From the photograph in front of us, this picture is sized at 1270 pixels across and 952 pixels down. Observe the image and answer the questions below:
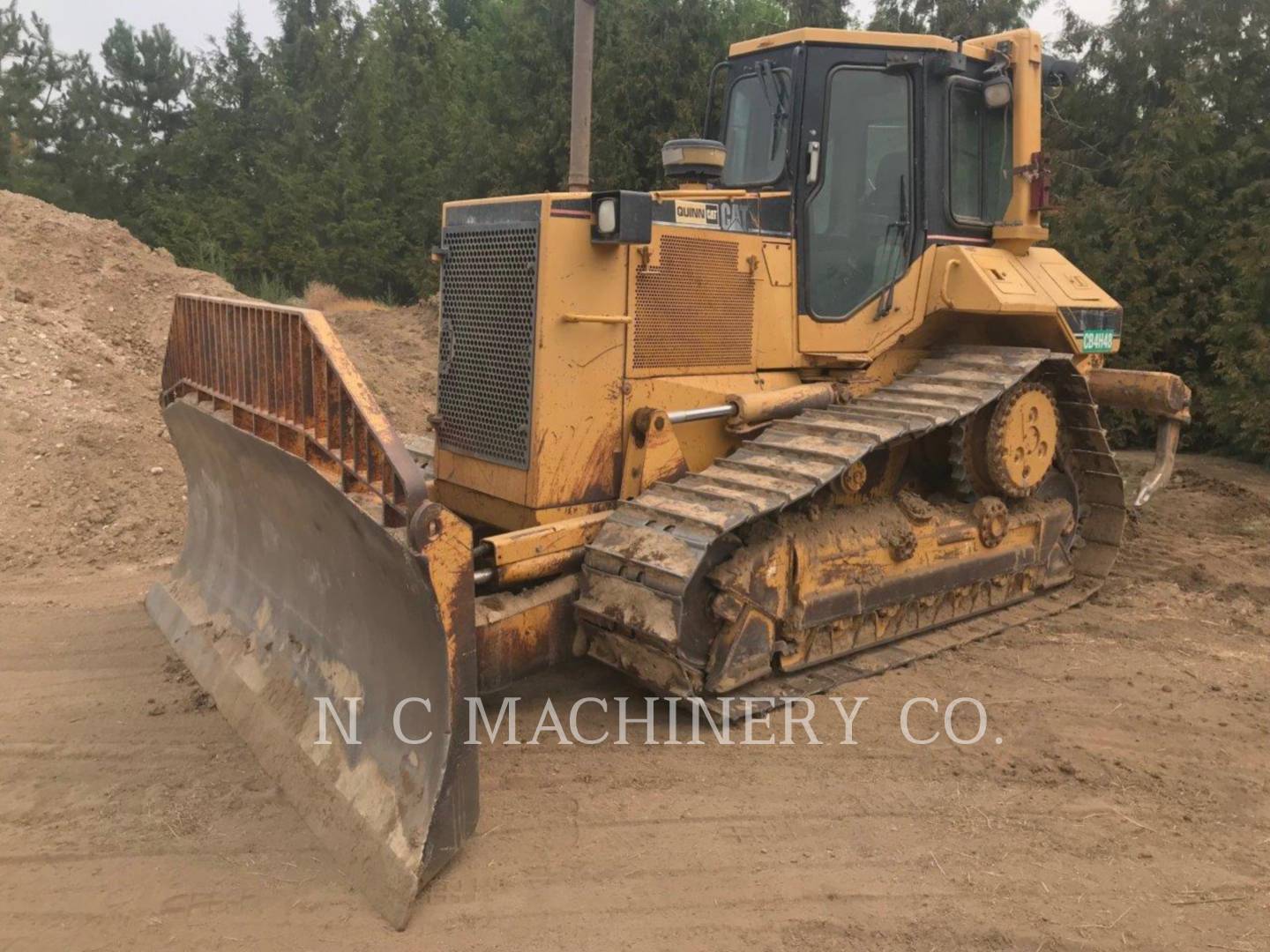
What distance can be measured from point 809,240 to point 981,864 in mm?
3144

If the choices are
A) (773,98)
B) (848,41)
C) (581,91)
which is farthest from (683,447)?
(581,91)

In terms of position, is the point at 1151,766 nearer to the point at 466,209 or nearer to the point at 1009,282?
the point at 1009,282

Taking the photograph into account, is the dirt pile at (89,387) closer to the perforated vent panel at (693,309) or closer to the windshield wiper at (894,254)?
the perforated vent panel at (693,309)

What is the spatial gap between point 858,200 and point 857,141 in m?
0.29

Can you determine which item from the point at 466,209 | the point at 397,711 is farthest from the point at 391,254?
the point at 397,711

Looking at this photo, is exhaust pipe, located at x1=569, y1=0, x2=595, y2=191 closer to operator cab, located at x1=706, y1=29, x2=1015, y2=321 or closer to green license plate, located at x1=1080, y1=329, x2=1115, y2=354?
operator cab, located at x1=706, y1=29, x2=1015, y2=321

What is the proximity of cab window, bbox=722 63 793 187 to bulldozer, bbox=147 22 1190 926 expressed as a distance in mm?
17

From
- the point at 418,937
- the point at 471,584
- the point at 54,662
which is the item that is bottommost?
the point at 418,937

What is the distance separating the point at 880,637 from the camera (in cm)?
528

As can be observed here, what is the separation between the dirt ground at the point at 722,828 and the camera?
3.12 meters

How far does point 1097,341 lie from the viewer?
6.27 meters

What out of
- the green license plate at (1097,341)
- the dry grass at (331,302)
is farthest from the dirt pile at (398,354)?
the green license plate at (1097,341)

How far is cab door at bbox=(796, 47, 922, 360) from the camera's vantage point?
5332 mm

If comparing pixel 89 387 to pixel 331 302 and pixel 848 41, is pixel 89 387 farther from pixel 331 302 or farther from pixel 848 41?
pixel 331 302
